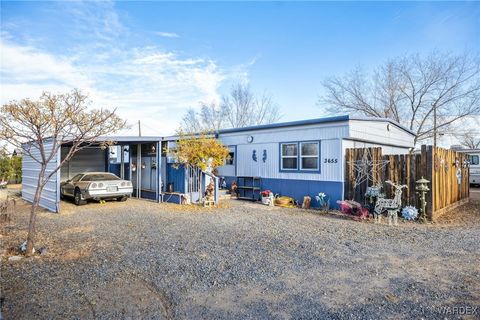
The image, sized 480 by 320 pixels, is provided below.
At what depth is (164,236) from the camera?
6.96 metres

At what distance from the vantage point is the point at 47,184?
452 inches

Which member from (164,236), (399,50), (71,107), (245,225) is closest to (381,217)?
(245,225)

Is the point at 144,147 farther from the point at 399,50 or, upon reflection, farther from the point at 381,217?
the point at 399,50

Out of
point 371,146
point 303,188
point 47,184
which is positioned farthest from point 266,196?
point 47,184

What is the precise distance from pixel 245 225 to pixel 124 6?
7.14 meters

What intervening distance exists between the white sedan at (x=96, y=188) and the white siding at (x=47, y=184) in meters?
0.98

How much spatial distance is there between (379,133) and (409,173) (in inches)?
140

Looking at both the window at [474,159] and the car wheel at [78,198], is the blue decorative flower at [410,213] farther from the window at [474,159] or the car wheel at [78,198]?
the window at [474,159]

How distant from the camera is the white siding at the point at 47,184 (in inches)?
415

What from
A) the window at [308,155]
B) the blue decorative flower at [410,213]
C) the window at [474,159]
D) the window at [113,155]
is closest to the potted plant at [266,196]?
the window at [308,155]

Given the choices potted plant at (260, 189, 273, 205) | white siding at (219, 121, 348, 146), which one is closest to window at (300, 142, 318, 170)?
white siding at (219, 121, 348, 146)

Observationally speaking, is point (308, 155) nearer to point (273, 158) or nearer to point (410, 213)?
point (273, 158)

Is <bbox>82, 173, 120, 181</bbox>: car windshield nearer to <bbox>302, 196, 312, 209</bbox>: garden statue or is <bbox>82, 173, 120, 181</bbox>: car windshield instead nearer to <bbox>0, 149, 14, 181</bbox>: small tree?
<bbox>302, 196, 312, 209</bbox>: garden statue

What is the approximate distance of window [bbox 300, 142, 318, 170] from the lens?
11660mm
